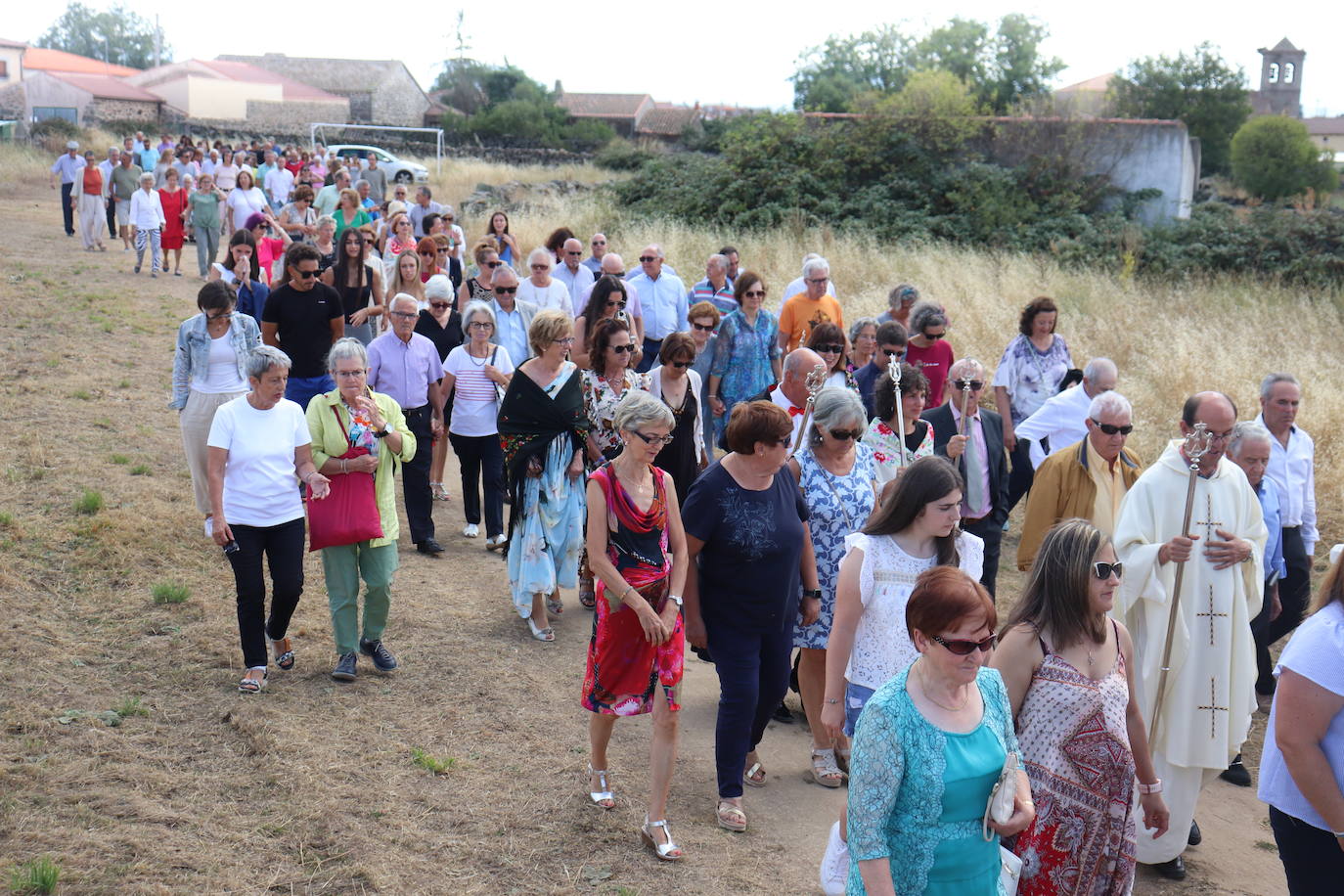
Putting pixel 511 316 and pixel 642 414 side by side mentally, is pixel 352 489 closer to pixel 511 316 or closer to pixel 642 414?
pixel 642 414

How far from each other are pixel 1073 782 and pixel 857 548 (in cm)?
121

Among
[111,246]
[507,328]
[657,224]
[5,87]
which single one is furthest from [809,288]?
[5,87]

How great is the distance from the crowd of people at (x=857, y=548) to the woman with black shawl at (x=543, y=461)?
0.06 ft

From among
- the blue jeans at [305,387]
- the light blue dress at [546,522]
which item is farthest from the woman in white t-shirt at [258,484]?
the blue jeans at [305,387]

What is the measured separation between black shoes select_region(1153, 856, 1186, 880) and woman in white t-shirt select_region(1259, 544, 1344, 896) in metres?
1.76

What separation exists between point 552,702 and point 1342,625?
4.20 m

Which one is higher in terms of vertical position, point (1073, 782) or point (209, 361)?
point (209, 361)

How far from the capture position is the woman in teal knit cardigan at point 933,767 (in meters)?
3.12

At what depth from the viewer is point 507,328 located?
9.59 metres

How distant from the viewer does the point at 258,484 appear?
243 inches

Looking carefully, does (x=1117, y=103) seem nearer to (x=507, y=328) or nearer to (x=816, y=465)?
(x=507, y=328)

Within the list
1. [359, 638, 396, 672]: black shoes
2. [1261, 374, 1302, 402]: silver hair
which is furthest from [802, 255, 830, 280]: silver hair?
[359, 638, 396, 672]: black shoes

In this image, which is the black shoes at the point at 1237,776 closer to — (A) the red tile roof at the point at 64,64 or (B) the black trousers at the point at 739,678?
(B) the black trousers at the point at 739,678

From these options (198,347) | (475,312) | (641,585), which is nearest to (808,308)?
(475,312)
